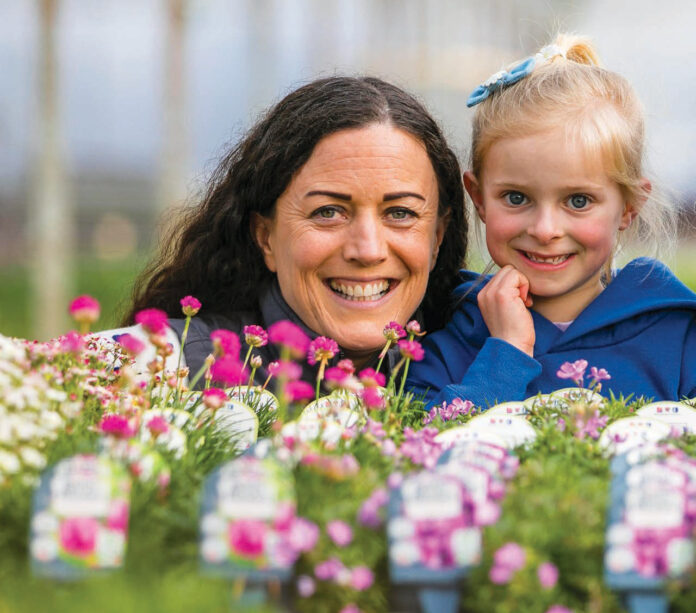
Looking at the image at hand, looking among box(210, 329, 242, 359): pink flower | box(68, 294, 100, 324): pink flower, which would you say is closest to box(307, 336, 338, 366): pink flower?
box(210, 329, 242, 359): pink flower

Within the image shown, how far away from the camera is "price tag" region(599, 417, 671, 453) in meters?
2.06

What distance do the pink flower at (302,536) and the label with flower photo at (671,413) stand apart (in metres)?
1.15

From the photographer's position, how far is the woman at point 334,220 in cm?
310

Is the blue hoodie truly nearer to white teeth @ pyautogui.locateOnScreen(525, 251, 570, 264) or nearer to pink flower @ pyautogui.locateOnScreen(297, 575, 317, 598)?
white teeth @ pyautogui.locateOnScreen(525, 251, 570, 264)

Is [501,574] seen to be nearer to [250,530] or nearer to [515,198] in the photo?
[250,530]

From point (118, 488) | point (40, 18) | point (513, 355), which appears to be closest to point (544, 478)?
point (118, 488)

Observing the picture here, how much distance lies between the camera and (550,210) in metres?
2.94

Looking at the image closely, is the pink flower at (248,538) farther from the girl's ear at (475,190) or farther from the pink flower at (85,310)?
the girl's ear at (475,190)

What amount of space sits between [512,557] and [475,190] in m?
2.05

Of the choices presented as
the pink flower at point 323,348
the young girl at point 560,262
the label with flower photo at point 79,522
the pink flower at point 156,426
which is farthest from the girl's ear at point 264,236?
the label with flower photo at point 79,522

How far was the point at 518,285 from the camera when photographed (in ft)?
10.2

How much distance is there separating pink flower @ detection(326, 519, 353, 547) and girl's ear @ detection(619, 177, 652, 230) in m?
1.99

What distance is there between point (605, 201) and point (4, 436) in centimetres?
200

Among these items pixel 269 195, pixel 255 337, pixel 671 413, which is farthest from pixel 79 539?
pixel 269 195
